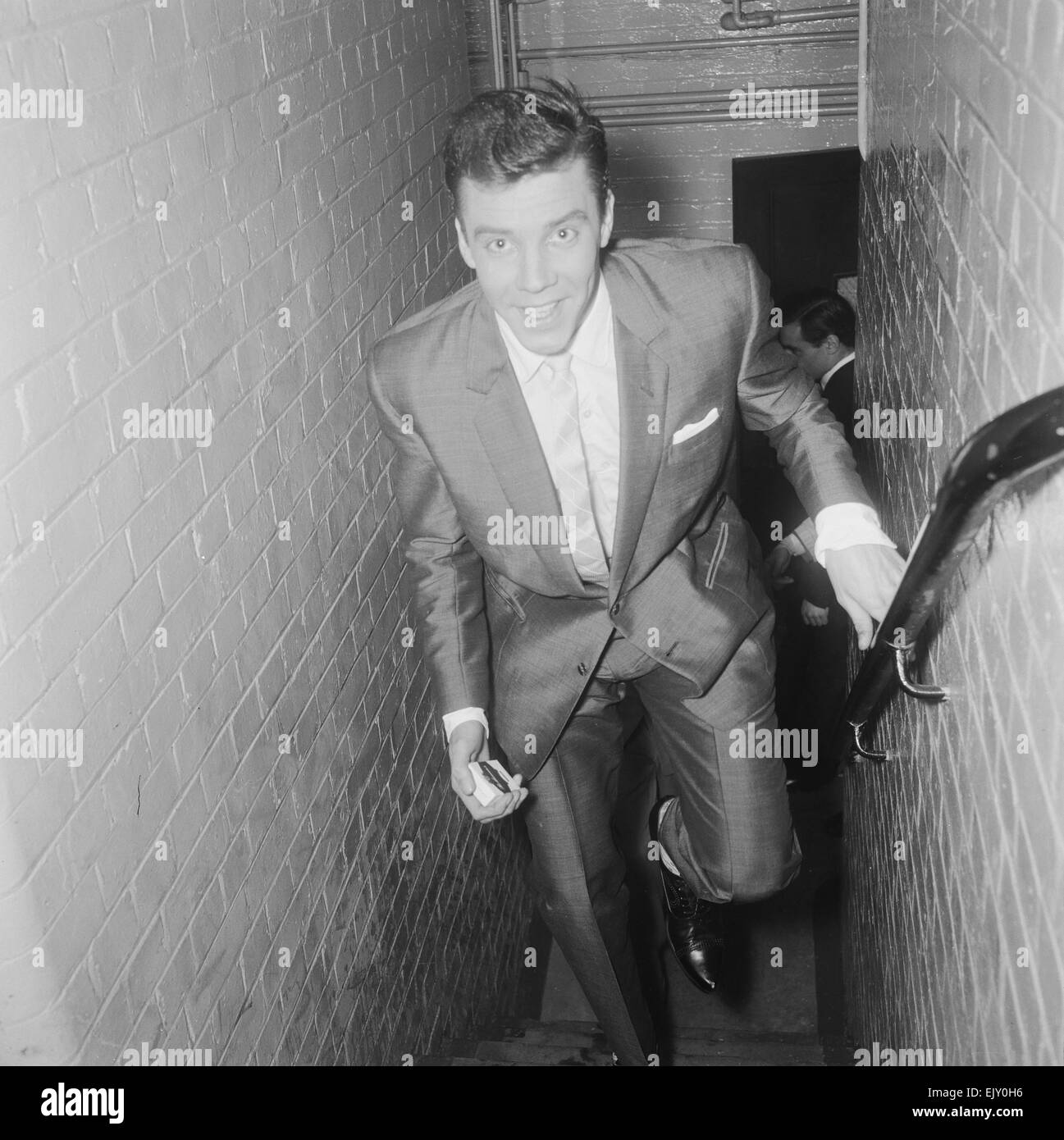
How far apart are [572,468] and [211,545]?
817 mm

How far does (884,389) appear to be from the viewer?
3.02 metres

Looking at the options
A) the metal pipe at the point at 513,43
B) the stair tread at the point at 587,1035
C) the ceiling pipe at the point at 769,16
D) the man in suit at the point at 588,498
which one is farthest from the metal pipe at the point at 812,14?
the stair tread at the point at 587,1035

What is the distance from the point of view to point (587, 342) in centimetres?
259

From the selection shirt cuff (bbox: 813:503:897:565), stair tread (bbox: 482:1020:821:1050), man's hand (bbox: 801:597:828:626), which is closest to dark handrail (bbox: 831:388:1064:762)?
shirt cuff (bbox: 813:503:897:565)

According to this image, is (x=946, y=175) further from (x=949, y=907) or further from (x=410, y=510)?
(x=410, y=510)

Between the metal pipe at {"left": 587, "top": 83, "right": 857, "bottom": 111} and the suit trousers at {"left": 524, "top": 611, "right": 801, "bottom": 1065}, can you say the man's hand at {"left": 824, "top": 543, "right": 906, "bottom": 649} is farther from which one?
the metal pipe at {"left": 587, "top": 83, "right": 857, "bottom": 111}

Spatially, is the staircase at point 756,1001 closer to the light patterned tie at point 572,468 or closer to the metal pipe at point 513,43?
the light patterned tie at point 572,468

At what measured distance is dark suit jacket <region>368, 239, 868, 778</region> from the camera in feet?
8.29

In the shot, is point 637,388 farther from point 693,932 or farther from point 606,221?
point 693,932

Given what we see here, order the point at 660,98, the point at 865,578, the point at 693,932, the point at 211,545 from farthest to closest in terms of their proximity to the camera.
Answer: the point at 660,98, the point at 693,932, the point at 211,545, the point at 865,578

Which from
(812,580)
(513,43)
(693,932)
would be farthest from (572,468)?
(513,43)

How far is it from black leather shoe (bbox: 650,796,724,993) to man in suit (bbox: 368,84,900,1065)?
0.47 metres
